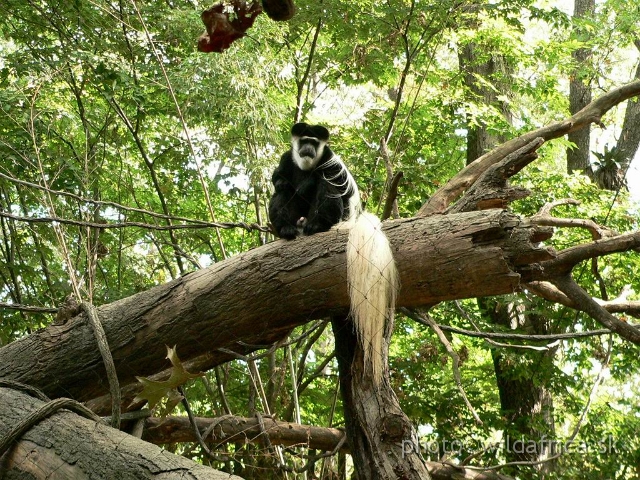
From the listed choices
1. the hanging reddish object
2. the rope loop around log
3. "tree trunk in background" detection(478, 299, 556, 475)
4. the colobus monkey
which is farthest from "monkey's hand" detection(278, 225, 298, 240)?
"tree trunk in background" detection(478, 299, 556, 475)

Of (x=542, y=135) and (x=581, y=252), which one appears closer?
(x=581, y=252)

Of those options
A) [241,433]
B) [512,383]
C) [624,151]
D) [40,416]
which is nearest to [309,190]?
[241,433]

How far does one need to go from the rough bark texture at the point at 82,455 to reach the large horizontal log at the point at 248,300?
0.36 metres

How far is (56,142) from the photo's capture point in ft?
17.3

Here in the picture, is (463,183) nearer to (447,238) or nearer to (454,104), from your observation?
(447,238)

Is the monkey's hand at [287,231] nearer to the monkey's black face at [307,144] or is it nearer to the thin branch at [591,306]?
the monkey's black face at [307,144]

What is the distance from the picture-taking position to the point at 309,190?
356 centimetres

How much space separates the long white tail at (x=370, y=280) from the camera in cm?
198

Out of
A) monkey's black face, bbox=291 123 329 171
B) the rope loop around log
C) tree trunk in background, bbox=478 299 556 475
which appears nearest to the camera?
the rope loop around log

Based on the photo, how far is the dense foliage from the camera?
4.32 meters

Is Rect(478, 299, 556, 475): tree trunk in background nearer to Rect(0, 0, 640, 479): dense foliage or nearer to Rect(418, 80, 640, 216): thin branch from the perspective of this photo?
Rect(0, 0, 640, 479): dense foliage

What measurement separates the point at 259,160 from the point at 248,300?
7.73 ft

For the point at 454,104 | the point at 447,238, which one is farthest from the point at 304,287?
the point at 454,104

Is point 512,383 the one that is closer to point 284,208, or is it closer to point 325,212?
point 325,212
